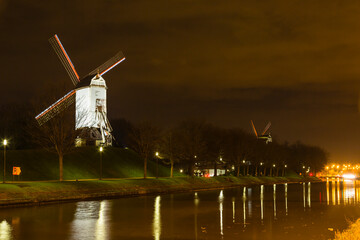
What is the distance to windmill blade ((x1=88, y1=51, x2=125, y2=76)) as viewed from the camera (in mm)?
89669

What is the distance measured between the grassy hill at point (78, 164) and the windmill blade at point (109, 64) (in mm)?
15745

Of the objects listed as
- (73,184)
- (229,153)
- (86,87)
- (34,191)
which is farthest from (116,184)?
(229,153)

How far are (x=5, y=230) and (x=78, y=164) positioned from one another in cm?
5219

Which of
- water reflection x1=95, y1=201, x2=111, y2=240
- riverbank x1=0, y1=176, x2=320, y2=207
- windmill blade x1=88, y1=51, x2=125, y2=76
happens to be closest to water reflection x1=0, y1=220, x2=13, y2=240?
water reflection x1=95, y1=201, x2=111, y2=240

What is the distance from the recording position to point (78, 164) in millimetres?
71312

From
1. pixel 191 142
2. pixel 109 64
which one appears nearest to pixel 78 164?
pixel 191 142

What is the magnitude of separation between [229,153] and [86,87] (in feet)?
106

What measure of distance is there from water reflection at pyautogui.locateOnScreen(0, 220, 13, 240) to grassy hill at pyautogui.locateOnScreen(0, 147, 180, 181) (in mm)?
34703

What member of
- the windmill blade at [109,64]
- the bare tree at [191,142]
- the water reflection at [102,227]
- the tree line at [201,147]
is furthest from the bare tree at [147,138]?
the water reflection at [102,227]

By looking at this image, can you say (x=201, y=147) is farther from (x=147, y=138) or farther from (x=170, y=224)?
(x=170, y=224)

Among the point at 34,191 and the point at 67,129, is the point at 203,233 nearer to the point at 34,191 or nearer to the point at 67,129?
the point at 34,191

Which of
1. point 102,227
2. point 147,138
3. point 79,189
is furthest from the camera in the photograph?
point 147,138

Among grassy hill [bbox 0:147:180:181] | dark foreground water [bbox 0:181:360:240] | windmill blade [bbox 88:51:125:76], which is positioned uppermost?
windmill blade [bbox 88:51:125:76]

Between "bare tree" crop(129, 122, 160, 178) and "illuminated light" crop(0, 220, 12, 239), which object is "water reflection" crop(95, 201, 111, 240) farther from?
"bare tree" crop(129, 122, 160, 178)
